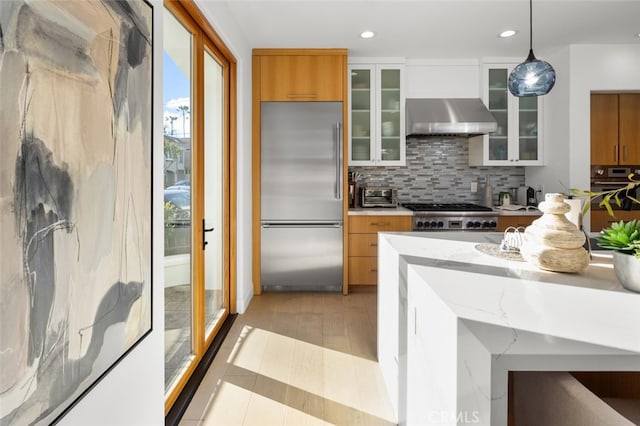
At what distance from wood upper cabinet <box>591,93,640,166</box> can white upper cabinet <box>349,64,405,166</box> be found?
6.55 ft

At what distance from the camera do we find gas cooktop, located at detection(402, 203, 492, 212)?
13.5 ft

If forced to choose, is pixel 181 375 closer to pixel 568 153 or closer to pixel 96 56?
pixel 96 56

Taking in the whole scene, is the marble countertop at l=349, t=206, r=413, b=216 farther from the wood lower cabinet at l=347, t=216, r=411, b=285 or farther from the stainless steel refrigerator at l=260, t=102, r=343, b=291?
the stainless steel refrigerator at l=260, t=102, r=343, b=291

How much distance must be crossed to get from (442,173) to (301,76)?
2028mm

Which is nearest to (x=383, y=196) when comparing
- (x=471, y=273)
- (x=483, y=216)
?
(x=483, y=216)

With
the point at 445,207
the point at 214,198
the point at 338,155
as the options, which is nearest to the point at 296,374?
the point at 214,198

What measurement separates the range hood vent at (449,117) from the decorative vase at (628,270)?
308 centimetres

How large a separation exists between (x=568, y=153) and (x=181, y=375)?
4053 mm

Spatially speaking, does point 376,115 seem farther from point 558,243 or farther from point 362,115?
point 558,243

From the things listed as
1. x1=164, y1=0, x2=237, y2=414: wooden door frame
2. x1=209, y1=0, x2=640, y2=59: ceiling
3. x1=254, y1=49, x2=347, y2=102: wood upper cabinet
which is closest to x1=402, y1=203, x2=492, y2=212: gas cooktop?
x1=254, y1=49, x2=347, y2=102: wood upper cabinet

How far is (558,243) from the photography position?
138 cm

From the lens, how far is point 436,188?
4711 millimetres

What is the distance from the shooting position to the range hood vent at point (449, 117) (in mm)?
4082

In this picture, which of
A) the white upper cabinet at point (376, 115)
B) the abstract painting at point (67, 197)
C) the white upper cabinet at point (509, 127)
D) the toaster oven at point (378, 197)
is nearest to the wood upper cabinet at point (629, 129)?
the white upper cabinet at point (509, 127)
